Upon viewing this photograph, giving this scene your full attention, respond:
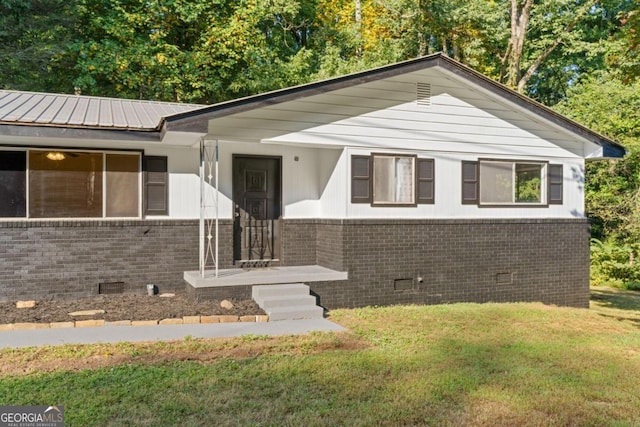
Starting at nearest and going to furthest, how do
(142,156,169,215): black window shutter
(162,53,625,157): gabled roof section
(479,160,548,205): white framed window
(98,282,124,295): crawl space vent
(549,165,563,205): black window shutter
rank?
(162,53,625,157): gabled roof section → (98,282,124,295): crawl space vent → (142,156,169,215): black window shutter → (479,160,548,205): white framed window → (549,165,563,205): black window shutter

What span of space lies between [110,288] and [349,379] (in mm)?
5371

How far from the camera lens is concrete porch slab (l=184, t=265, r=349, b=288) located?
815 cm

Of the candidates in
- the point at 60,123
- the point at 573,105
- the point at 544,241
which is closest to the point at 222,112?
the point at 60,123

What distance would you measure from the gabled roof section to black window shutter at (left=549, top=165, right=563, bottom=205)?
2.68 feet

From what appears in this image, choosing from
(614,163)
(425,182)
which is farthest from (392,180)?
(614,163)

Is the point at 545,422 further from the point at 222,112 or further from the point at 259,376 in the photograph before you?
the point at 222,112

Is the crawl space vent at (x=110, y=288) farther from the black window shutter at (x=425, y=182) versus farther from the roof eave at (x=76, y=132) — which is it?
the black window shutter at (x=425, y=182)

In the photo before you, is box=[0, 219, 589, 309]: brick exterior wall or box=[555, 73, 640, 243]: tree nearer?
box=[0, 219, 589, 309]: brick exterior wall

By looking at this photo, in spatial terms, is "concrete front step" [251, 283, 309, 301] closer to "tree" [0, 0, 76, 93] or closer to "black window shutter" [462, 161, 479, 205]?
"black window shutter" [462, 161, 479, 205]

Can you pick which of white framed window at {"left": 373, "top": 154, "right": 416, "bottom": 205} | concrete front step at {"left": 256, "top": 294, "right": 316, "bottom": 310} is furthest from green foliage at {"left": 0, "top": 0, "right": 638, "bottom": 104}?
concrete front step at {"left": 256, "top": 294, "right": 316, "bottom": 310}

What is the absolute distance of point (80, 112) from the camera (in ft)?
29.3

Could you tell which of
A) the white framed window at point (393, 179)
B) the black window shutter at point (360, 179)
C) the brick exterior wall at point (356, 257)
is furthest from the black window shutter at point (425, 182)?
the black window shutter at point (360, 179)

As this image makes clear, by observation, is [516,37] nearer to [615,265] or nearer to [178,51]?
[615,265]

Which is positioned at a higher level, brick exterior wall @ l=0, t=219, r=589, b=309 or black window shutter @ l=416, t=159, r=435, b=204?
black window shutter @ l=416, t=159, r=435, b=204
